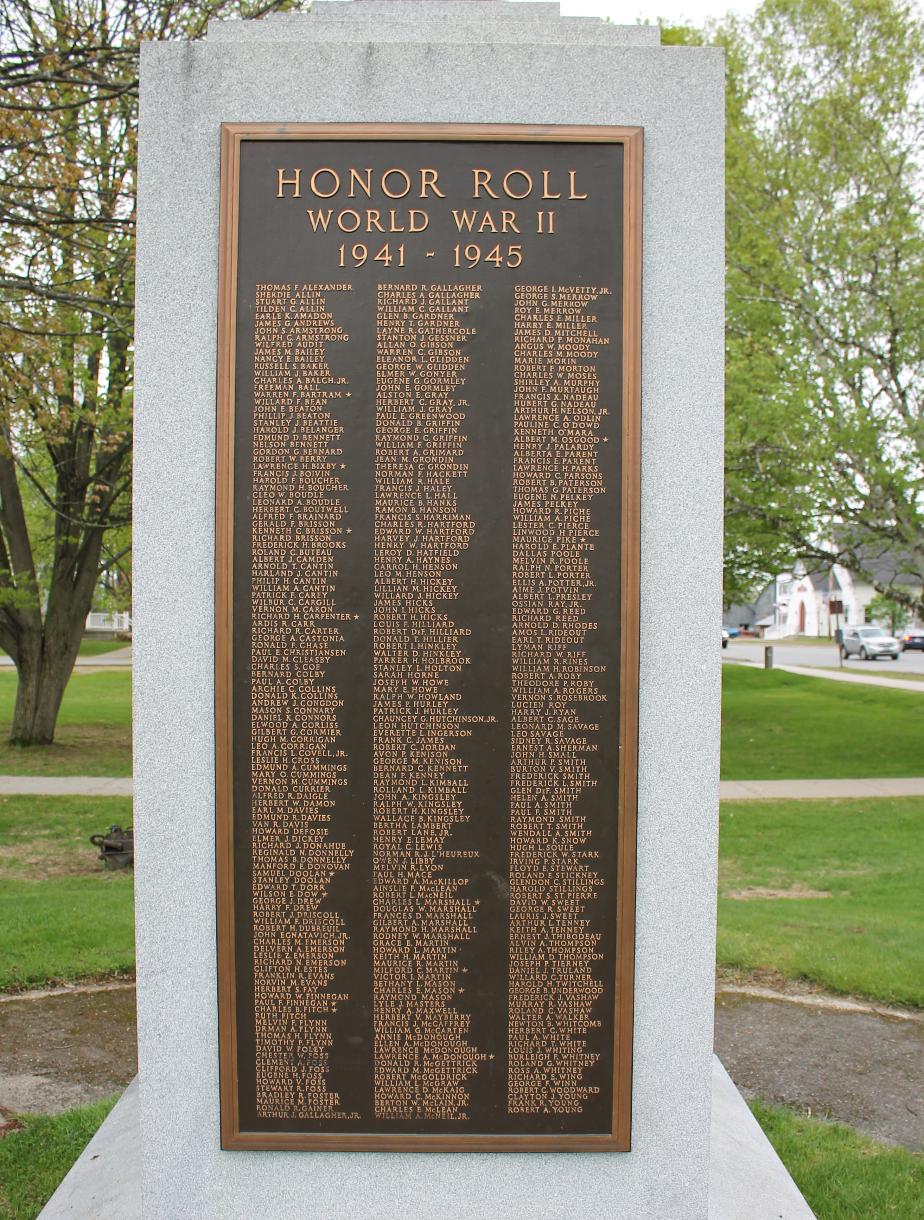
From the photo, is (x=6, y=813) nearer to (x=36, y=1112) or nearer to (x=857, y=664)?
(x=36, y=1112)

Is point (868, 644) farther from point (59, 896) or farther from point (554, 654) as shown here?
point (554, 654)

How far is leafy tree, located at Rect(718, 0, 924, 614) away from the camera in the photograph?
1491 centimetres

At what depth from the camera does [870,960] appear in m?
7.23

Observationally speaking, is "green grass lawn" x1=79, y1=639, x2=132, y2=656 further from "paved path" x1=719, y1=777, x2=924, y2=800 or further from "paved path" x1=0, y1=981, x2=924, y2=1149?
"paved path" x1=0, y1=981, x2=924, y2=1149

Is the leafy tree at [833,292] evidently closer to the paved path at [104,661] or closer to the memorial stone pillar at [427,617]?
the memorial stone pillar at [427,617]

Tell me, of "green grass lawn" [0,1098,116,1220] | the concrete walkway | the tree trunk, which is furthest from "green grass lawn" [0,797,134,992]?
the concrete walkway

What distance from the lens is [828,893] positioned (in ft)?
31.7

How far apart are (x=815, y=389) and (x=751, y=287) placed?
2.35 m

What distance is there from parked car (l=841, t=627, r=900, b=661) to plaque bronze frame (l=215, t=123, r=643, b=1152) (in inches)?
1738

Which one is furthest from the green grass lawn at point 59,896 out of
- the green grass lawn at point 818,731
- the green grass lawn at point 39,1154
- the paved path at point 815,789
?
the green grass lawn at point 818,731

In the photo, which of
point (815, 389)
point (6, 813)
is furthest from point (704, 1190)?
point (815, 389)

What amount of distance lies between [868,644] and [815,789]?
33573 millimetres

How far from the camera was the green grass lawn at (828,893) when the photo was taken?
7137 mm

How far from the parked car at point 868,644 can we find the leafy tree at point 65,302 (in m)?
36.2
